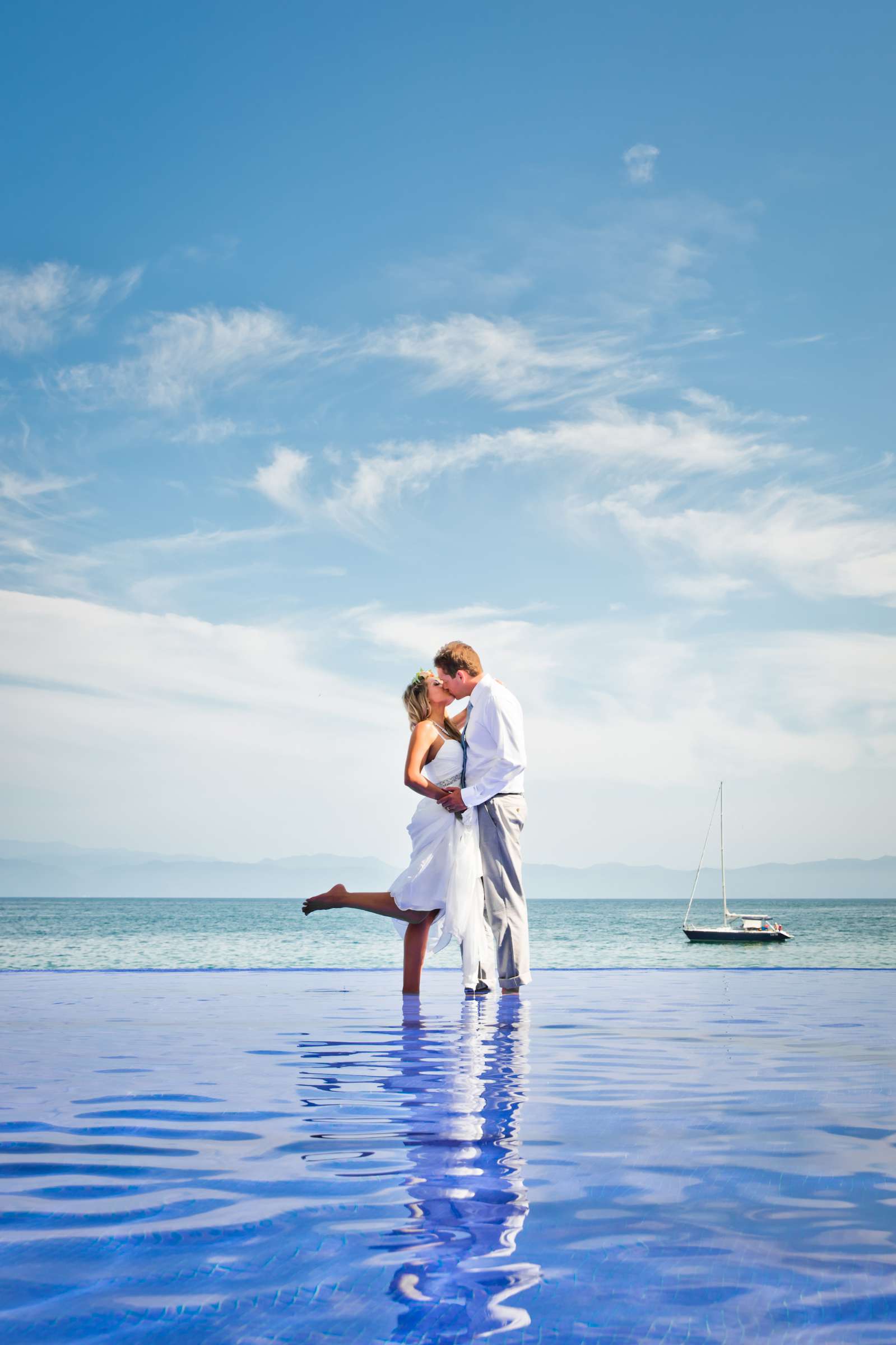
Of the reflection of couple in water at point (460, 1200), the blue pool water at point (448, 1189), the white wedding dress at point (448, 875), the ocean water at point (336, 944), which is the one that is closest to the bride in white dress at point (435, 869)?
the white wedding dress at point (448, 875)

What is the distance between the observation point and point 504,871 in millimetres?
6848

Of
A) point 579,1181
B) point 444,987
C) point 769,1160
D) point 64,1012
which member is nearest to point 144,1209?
point 579,1181

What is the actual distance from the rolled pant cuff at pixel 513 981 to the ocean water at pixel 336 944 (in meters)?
4.78

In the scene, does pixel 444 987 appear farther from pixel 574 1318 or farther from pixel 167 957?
pixel 167 957

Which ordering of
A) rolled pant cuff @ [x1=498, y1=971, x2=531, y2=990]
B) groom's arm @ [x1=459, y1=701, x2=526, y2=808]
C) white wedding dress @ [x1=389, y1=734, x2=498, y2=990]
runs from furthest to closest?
rolled pant cuff @ [x1=498, y1=971, x2=531, y2=990] → white wedding dress @ [x1=389, y1=734, x2=498, y2=990] → groom's arm @ [x1=459, y1=701, x2=526, y2=808]

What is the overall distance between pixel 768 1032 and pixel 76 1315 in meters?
4.44

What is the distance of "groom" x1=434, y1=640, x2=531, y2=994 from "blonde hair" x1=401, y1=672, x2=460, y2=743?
13.7 inches

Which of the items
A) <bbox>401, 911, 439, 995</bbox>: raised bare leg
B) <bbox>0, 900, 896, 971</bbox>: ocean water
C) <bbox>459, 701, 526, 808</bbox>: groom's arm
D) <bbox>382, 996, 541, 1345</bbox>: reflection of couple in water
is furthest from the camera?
<bbox>0, 900, 896, 971</bbox>: ocean water

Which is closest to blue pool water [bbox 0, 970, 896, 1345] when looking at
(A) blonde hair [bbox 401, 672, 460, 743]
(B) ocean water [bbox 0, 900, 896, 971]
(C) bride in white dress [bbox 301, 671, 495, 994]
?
(C) bride in white dress [bbox 301, 671, 495, 994]

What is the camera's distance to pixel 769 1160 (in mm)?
2611

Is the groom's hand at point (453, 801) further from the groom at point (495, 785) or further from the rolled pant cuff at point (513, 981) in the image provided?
the rolled pant cuff at point (513, 981)

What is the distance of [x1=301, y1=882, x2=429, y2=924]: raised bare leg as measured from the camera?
707 cm

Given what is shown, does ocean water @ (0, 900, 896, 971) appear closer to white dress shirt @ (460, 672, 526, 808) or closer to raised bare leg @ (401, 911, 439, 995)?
A: raised bare leg @ (401, 911, 439, 995)

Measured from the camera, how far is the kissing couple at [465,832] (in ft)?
22.3
